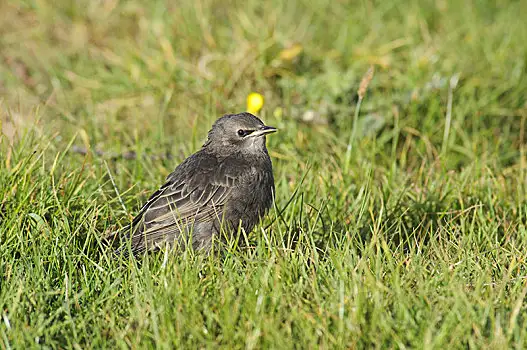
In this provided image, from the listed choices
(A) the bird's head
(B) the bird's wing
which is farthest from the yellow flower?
(B) the bird's wing

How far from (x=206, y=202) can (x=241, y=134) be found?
58cm

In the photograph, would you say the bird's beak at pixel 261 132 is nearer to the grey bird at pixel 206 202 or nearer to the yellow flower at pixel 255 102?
the grey bird at pixel 206 202

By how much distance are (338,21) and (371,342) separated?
5536 mm

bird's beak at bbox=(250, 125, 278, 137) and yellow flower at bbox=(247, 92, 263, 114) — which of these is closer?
bird's beak at bbox=(250, 125, 278, 137)

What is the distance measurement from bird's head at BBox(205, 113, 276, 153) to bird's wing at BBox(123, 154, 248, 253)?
0.55ft

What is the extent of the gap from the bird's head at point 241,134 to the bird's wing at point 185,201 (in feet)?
0.55

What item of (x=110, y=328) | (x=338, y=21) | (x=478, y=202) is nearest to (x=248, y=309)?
(x=110, y=328)

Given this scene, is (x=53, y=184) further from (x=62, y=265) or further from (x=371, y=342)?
(x=371, y=342)

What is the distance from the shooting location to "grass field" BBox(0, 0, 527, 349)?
3512 millimetres

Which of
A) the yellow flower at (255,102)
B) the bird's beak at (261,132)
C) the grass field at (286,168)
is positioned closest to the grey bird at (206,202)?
the bird's beak at (261,132)

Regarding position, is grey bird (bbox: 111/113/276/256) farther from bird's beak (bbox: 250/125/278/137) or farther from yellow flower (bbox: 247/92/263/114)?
yellow flower (bbox: 247/92/263/114)

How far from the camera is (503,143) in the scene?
6.62m

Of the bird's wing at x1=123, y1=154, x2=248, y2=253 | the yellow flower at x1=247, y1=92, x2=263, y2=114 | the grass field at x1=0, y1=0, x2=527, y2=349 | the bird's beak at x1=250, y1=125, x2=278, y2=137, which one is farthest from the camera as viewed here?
the yellow flower at x1=247, y1=92, x2=263, y2=114

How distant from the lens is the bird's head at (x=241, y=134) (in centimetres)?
516
